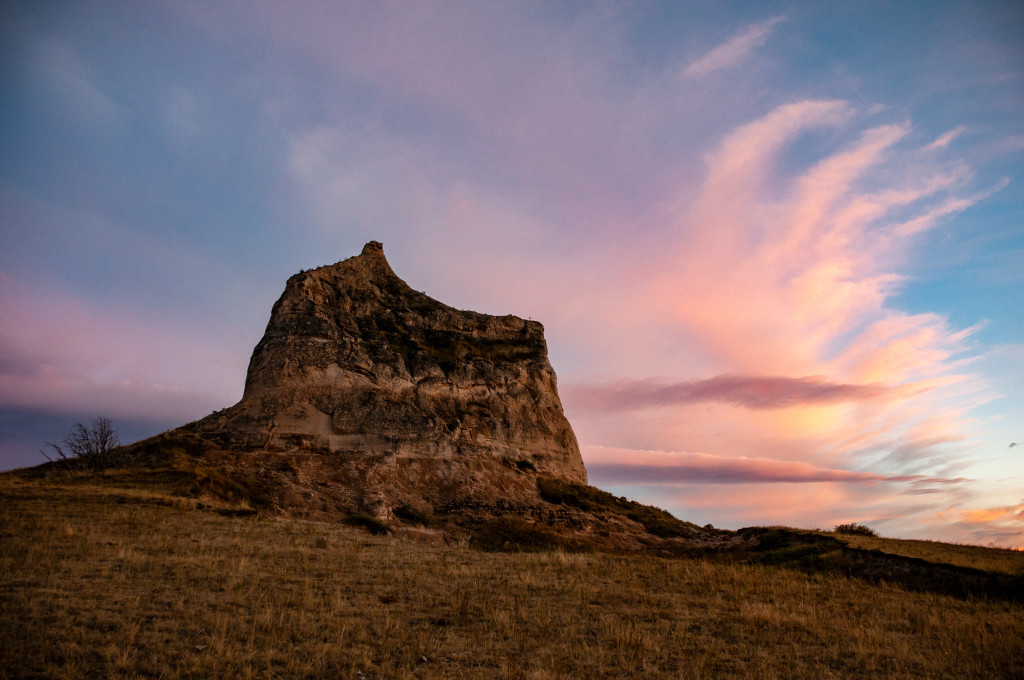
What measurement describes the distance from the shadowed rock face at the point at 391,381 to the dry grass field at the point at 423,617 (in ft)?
53.4

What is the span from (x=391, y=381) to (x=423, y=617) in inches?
1121

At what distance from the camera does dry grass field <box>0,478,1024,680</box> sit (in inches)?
338

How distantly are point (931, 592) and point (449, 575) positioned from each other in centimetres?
1475

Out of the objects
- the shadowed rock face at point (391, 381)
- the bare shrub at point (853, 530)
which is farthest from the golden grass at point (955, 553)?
the shadowed rock face at point (391, 381)

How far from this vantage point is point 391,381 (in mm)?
38812

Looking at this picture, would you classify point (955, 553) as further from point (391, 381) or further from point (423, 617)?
point (391, 381)

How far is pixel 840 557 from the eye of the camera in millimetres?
22562

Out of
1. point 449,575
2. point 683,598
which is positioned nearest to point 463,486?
point 449,575

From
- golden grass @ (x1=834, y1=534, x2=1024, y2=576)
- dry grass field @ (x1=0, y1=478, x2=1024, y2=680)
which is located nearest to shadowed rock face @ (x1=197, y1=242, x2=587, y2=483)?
dry grass field @ (x1=0, y1=478, x2=1024, y2=680)

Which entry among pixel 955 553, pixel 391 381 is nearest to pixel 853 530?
pixel 955 553

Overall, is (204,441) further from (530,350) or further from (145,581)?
(530,350)

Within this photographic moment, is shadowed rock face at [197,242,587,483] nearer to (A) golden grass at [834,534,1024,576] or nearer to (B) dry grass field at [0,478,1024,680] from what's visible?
(B) dry grass field at [0,478,1024,680]

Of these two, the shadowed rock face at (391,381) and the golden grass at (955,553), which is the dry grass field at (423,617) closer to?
the golden grass at (955,553)

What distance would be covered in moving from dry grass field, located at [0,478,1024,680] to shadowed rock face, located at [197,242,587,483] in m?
16.3
